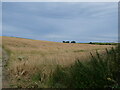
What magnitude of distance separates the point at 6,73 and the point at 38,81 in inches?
69.0

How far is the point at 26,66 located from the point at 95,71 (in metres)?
2.99

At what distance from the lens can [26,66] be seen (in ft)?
16.7

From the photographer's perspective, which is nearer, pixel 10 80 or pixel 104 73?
pixel 104 73

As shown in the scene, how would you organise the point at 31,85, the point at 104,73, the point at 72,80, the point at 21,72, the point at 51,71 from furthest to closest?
the point at 21,72, the point at 51,71, the point at 31,85, the point at 72,80, the point at 104,73

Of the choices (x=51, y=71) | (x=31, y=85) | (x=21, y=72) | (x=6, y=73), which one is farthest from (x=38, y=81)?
(x=6, y=73)

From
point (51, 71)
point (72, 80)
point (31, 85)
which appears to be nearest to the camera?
Answer: point (72, 80)

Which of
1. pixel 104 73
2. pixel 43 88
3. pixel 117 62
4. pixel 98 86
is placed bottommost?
pixel 43 88

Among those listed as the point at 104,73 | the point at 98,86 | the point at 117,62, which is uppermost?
the point at 117,62

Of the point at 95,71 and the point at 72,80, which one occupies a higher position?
the point at 95,71

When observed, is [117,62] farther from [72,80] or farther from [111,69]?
[72,80]

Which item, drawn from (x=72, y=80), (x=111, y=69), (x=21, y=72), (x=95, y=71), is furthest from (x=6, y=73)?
(x=111, y=69)

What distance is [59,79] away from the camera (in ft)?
12.8

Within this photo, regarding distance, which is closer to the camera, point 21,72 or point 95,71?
point 95,71

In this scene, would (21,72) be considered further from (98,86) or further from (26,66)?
(98,86)
